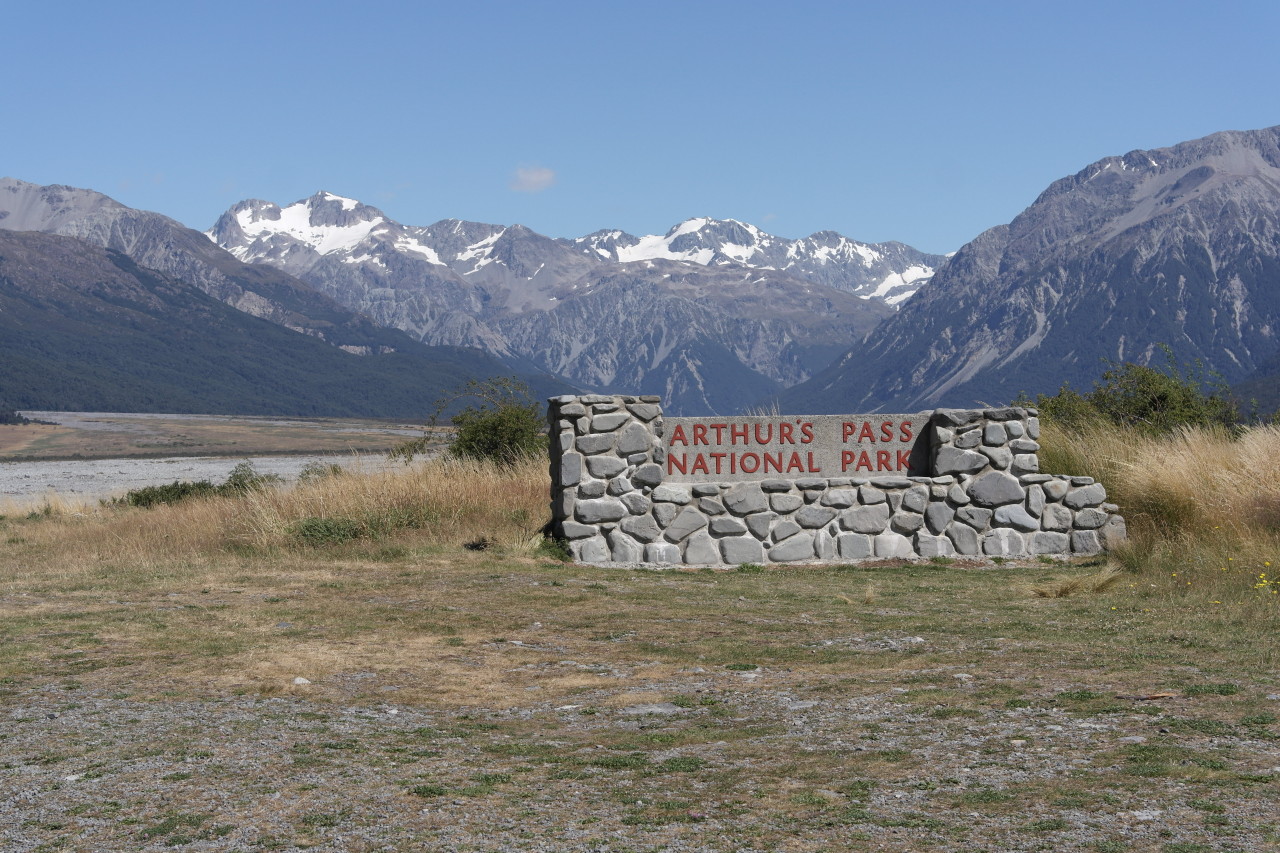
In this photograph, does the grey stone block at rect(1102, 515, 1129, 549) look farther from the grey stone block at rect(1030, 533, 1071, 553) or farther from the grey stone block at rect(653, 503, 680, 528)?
the grey stone block at rect(653, 503, 680, 528)

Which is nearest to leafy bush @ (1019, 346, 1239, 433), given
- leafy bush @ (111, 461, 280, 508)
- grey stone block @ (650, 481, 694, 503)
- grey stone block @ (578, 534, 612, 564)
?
grey stone block @ (650, 481, 694, 503)

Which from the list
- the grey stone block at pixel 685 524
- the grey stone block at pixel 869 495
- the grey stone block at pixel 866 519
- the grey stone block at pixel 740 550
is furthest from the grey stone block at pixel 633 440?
the grey stone block at pixel 869 495

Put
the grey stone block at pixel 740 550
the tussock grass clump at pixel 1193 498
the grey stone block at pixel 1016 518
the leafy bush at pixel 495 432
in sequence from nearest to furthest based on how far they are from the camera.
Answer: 1. the tussock grass clump at pixel 1193 498
2. the grey stone block at pixel 740 550
3. the grey stone block at pixel 1016 518
4. the leafy bush at pixel 495 432

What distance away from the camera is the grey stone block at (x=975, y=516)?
1551 centimetres

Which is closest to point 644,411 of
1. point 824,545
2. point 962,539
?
point 824,545

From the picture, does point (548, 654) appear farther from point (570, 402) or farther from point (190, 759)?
point (570, 402)

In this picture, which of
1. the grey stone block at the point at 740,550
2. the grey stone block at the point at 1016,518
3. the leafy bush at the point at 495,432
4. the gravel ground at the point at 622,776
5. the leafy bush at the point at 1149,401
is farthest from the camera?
the leafy bush at the point at 495,432

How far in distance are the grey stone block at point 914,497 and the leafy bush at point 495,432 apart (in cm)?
726

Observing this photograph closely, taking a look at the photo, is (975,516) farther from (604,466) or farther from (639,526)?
(604,466)

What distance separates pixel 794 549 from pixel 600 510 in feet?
8.08

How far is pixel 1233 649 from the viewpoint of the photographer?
8.65 metres

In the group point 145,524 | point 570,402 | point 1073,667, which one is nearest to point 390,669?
point 1073,667

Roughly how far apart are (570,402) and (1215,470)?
A: 7.55 metres

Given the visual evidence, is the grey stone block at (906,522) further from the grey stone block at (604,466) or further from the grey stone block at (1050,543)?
the grey stone block at (604,466)
